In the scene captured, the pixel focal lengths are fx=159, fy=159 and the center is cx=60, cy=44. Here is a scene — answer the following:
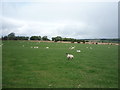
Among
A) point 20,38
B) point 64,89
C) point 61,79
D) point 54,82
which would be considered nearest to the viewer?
point 64,89

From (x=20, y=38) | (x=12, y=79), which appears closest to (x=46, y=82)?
(x=12, y=79)

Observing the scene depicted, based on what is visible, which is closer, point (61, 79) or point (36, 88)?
point (36, 88)

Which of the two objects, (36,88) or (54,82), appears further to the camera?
(54,82)

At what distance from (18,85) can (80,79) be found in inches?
160

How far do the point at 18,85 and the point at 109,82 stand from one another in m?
5.75

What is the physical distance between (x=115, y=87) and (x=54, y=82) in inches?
143

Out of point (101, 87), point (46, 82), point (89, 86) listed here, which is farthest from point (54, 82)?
point (101, 87)

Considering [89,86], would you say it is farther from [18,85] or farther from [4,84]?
[4,84]

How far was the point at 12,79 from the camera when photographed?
10.5 metres

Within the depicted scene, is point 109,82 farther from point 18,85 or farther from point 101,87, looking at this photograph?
point 18,85

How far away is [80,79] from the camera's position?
35.1 feet

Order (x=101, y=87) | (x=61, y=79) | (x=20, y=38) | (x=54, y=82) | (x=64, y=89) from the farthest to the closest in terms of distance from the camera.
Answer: (x=20, y=38) < (x=61, y=79) < (x=54, y=82) < (x=101, y=87) < (x=64, y=89)

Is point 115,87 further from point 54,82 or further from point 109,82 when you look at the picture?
point 54,82

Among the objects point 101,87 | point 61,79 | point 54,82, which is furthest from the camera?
point 61,79
